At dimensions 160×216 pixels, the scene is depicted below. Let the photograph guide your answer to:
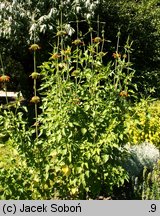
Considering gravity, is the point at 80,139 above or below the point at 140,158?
above

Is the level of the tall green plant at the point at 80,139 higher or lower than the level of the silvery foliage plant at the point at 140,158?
higher

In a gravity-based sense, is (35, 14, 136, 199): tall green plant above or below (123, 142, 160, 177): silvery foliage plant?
above

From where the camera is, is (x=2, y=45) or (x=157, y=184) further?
(x=2, y=45)

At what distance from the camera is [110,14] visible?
14539mm

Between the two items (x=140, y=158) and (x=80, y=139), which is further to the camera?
(x=140, y=158)

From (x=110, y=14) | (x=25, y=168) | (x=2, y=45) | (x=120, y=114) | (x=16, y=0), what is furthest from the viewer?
(x=110, y=14)

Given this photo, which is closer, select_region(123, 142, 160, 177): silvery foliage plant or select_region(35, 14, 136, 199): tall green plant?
select_region(35, 14, 136, 199): tall green plant

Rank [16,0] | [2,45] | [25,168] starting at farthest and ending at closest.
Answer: [2,45] → [16,0] → [25,168]

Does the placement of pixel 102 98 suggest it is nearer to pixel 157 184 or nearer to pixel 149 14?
pixel 157 184

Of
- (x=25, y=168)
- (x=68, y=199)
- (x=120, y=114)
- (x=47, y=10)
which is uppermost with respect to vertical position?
(x=47, y=10)

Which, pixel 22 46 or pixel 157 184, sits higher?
pixel 22 46

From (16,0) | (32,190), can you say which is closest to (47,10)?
(16,0)

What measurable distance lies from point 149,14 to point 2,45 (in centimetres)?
498

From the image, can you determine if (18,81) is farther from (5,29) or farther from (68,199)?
(68,199)
